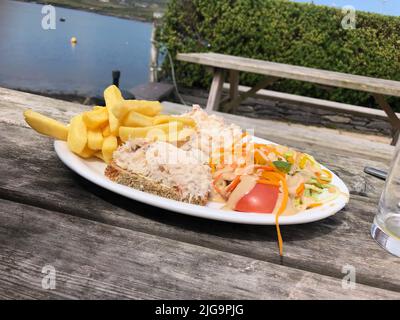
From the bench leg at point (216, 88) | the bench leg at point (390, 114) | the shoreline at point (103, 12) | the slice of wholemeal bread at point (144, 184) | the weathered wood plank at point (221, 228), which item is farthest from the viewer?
the shoreline at point (103, 12)

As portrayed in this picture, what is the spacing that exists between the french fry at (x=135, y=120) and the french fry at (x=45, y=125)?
18 centimetres

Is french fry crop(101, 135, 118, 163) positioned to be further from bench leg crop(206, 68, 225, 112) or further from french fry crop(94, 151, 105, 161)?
bench leg crop(206, 68, 225, 112)

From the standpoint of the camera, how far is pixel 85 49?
10.2 metres

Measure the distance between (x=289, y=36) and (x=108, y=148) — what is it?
699cm

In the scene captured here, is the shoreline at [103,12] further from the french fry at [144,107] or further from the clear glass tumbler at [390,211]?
the clear glass tumbler at [390,211]

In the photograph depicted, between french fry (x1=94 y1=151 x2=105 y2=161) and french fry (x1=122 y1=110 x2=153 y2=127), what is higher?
french fry (x1=122 y1=110 x2=153 y2=127)

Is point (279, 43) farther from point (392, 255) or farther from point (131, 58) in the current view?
point (392, 255)

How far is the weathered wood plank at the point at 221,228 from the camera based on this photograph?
2.99 ft

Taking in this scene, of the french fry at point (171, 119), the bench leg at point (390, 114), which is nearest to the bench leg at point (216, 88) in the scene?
the bench leg at point (390, 114)

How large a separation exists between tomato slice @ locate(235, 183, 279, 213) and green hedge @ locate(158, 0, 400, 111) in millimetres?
6730

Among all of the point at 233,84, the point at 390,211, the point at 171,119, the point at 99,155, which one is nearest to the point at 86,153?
the point at 99,155

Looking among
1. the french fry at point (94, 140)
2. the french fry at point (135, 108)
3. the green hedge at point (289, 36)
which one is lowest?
the french fry at point (94, 140)

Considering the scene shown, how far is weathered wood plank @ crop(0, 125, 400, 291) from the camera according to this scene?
0.91 metres

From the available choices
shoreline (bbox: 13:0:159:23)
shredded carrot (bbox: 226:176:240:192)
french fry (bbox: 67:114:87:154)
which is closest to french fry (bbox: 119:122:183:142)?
french fry (bbox: 67:114:87:154)
